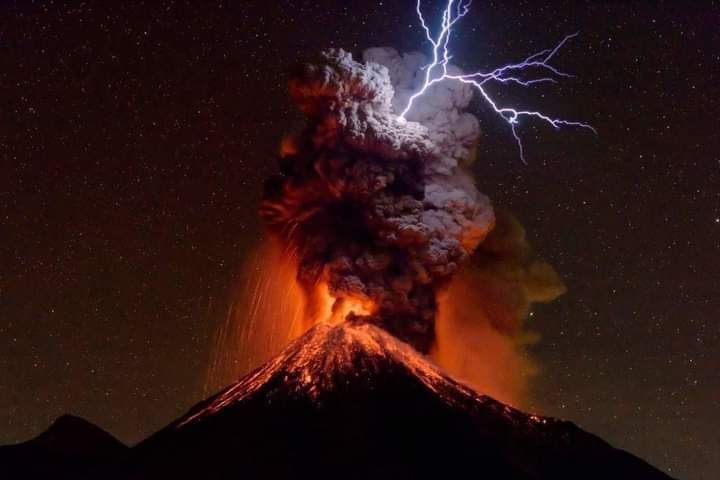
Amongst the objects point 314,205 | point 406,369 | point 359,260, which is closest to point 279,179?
point 314,205

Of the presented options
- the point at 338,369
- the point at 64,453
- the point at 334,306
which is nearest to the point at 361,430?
the point at 338,369

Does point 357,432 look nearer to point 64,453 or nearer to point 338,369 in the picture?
point 338,369

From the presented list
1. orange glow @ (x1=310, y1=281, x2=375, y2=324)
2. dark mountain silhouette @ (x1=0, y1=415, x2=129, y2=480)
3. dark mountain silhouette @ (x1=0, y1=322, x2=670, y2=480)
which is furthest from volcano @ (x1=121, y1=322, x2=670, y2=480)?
dark mountain silhouette @ (x1=0, y1=415, x2=129, y2=480)

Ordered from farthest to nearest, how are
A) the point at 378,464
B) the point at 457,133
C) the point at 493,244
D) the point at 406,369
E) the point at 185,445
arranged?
the point at 493,244 < the point at 457,133 < the point at 406,369 < the point at 185,445 < the point at 378,464

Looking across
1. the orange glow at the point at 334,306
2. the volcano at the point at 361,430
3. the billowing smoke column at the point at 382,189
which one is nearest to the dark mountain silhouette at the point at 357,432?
the volcano at the point at 361,430

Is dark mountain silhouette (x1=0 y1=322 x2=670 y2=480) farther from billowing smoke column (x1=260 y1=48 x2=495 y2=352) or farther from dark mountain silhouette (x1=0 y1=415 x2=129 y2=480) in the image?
billowing smoke column (x1=260 y1=48 x2=495 y2=352)

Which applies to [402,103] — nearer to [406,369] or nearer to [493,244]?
[493,244]

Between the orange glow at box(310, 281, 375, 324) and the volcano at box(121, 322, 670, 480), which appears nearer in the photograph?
the volcano at box(121, 322, 670, 480)
